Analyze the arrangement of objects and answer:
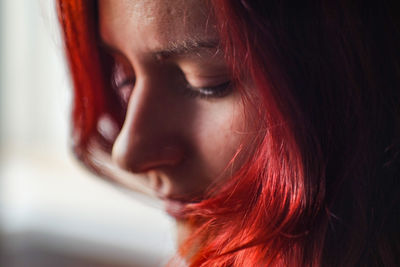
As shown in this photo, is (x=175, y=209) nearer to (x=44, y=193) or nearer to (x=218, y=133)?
(x=218, y=133)

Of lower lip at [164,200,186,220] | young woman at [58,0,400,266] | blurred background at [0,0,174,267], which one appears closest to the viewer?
young woman at [58,0,400,266]

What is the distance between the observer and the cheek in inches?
12.7

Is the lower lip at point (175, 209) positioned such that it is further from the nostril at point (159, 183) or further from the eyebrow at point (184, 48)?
the eyebrow at point (184, 48)

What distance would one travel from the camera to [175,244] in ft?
1.42

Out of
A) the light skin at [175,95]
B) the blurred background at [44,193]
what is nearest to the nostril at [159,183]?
the light skin at [175,95]

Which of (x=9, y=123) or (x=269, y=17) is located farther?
(x=9, y=123)

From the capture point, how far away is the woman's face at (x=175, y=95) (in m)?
0.31

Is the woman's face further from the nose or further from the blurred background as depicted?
the blurred background

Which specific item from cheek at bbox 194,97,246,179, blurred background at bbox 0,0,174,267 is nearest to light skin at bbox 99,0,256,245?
cheek at bbox 194,97,246,179

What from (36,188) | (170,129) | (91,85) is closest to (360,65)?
(170,129)

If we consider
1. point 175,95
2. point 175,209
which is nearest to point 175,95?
point 175,95

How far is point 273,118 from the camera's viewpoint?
29cm

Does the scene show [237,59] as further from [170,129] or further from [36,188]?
[36,188]

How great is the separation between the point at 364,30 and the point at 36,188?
0.95m
